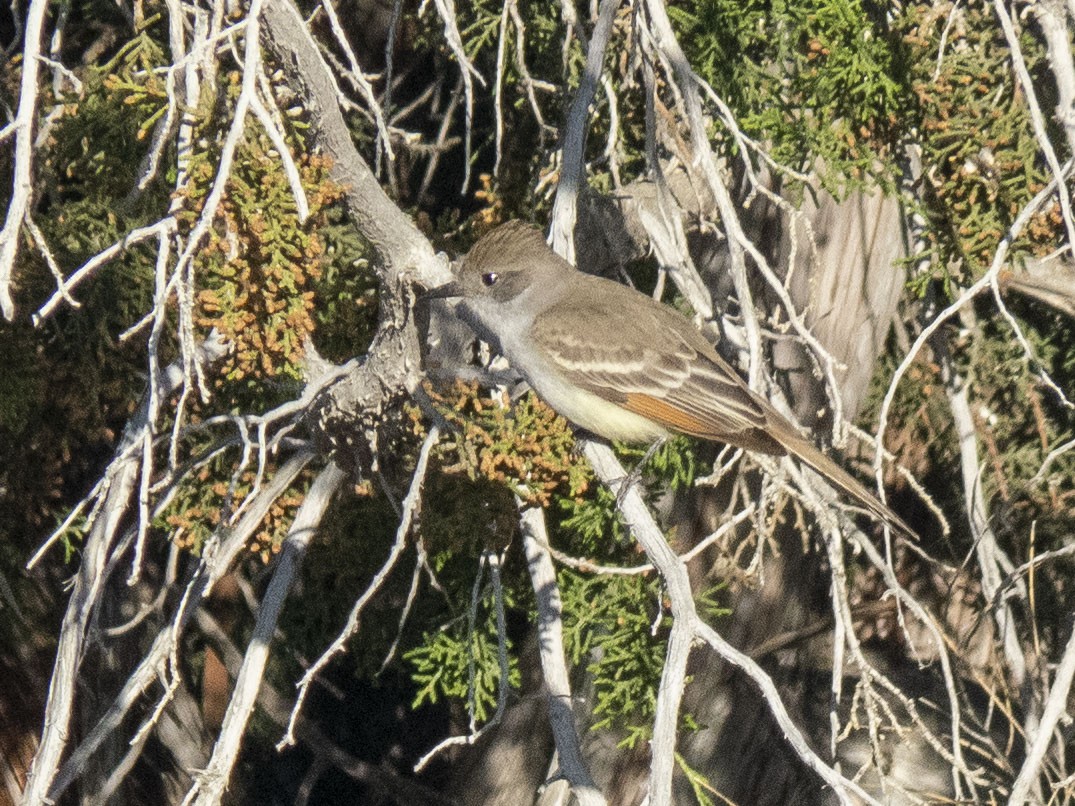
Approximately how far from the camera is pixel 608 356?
4602 millimetres

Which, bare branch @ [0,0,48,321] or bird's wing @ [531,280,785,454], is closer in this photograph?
bare branch @ [0,0,48,321]

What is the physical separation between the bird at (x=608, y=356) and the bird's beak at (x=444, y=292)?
2 cm

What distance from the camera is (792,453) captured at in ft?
13.8

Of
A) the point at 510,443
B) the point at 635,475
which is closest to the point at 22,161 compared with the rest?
the point at 510,443

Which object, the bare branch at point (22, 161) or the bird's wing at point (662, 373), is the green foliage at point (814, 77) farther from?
the bare branch at point (22, 161)

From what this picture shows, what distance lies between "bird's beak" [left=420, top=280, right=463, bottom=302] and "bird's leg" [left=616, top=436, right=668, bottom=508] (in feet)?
2.51

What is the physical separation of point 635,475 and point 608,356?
0.72 metres

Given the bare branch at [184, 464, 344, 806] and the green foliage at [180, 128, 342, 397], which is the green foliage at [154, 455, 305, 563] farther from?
the green foliage at [180, 128, 342, 397]

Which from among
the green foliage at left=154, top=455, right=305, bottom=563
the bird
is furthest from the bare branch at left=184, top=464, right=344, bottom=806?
the bird

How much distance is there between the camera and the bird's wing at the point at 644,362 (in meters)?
4.37

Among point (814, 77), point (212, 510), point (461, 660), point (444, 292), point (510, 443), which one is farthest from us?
point (461, 660)

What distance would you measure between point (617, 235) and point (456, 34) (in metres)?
1.10

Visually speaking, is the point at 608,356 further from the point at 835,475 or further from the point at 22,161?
the point at 22,161

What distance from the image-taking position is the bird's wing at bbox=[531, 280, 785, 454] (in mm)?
4367
